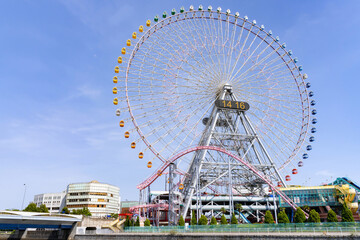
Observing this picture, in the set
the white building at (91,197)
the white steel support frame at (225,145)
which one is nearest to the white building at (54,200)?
the white building at (91,197)

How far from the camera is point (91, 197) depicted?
110750 millimetres

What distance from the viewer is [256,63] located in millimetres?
58062

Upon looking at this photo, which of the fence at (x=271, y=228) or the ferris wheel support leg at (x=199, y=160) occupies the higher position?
the ferris wheel support leg at (x=199, y=160)

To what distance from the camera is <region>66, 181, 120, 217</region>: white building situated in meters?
110

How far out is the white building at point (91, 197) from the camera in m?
110

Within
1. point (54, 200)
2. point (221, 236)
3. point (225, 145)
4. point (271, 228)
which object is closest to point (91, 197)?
point (54, 200)

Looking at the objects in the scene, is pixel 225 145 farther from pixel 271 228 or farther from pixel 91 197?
pixel 91 197

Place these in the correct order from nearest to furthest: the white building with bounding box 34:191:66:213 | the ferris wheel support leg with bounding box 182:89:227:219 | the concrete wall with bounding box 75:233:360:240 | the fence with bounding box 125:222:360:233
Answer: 1. the concrete wall with bounding box 75:233:360:240
2. the fence with bounding box 125:222:360:233
3. the ferris wheel support leg with bounding box 182:89:227:219
4. the white building with bounding box 34:191:66:213

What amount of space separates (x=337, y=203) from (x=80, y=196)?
284ft

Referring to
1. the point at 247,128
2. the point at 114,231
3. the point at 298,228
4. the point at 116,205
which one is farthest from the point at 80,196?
the point at 298,228

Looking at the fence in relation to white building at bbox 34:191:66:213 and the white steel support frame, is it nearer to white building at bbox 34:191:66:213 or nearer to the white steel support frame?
Answer: the white steel support frame

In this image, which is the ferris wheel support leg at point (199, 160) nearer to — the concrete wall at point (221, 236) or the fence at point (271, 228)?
the concrete wall at point (221, 236)

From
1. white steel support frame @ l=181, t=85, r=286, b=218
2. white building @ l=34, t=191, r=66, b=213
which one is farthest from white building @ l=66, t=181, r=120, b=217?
Answer: white steel support frame @ l=181, t=85, r=286, b=218

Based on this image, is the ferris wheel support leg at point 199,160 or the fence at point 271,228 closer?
the fence at point 271,228
